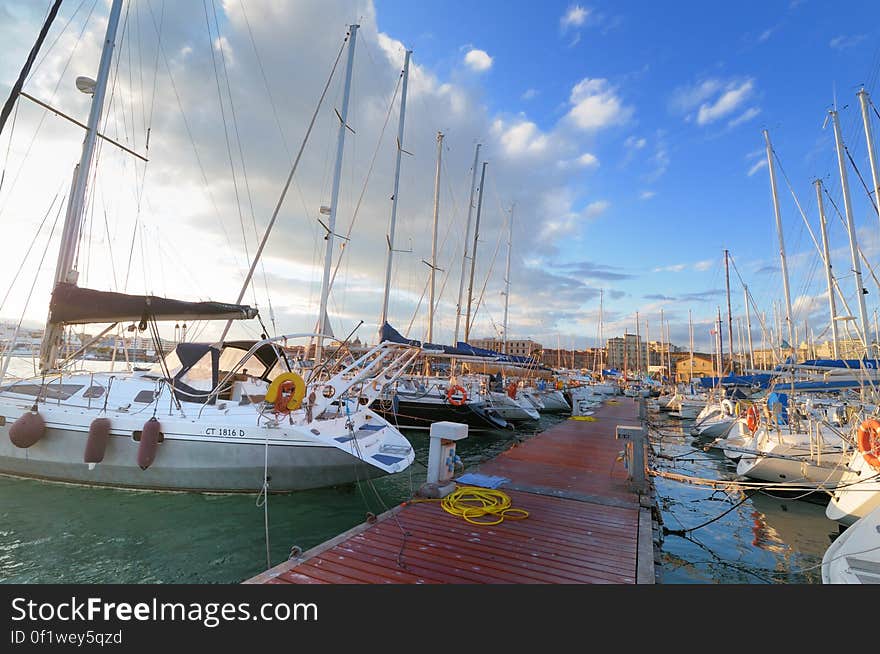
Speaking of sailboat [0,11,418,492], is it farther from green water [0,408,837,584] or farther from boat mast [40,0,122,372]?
green water [0,408,837,584]

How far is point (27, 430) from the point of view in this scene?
9477 millimetres

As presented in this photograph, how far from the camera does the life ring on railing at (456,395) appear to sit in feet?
69.7

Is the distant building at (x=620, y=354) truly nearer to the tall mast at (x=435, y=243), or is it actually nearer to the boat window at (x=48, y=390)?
the tall mast at (x=435, y=243)

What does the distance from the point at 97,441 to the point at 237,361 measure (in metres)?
3.55

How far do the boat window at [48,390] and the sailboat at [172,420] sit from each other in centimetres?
3

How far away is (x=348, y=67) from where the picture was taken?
659 inches

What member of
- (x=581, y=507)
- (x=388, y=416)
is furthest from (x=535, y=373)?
(x=581, y=507)

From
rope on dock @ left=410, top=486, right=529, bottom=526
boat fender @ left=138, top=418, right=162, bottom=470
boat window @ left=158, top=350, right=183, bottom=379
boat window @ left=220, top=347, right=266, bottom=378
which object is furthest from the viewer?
boat window @ left=220, top=347, right=266, bottom=378

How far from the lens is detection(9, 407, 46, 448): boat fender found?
31.0 ft

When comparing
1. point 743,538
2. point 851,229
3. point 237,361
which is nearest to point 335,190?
point 237,361

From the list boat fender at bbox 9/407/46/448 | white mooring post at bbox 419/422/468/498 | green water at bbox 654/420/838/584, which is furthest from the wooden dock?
boat fender at bbox 9/407/46/448

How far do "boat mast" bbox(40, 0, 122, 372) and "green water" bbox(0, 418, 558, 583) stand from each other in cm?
339

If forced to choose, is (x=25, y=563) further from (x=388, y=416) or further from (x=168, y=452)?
(x=388, y=416)

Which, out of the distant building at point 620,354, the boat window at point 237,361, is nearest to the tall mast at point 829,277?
the boat window at point 237,361
